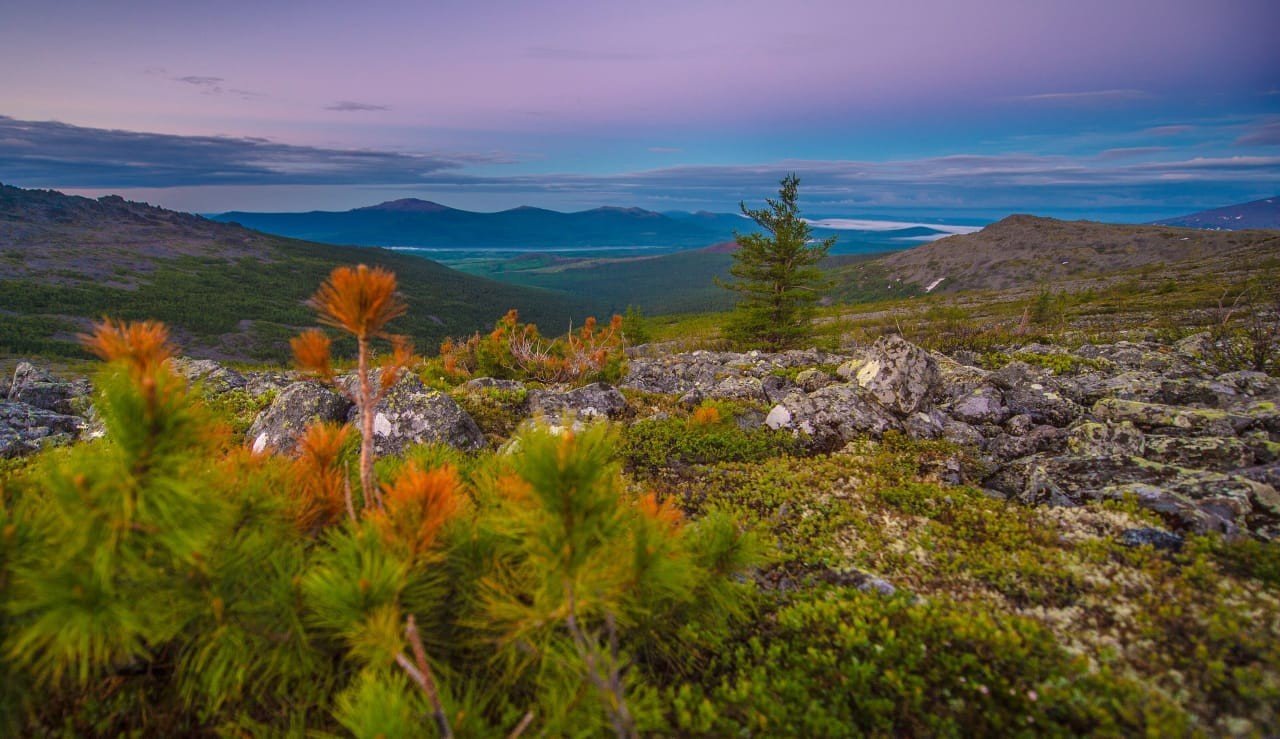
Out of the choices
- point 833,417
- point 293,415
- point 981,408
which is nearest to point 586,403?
point 833,417

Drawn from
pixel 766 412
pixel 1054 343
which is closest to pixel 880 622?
pixel 766 412

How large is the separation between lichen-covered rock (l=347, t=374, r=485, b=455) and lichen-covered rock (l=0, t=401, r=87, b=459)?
4.82 metres

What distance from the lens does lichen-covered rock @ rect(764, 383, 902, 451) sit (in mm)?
9758

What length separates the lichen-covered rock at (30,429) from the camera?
841 centimetres

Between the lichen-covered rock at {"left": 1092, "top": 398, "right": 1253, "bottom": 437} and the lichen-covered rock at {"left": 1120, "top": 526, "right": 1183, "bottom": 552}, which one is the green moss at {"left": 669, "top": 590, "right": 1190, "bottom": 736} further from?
the lichen-covered rock at {"left": 1092, "top": 398, "right": 1253, "bottom": 437}

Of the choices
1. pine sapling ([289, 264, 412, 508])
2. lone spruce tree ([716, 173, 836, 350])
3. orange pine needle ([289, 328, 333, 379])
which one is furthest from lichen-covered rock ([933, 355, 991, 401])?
lone spruce tree ([716, 173, 836, 350])

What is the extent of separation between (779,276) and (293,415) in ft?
80.5

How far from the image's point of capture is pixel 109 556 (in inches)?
89.0

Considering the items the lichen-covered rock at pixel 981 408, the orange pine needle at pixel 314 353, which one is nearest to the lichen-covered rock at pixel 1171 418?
the lichen-covered rock at pixel 981 408

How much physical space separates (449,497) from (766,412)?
884 centimetres

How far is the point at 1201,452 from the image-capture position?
6.92 m

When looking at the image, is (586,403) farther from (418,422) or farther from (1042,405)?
(1042,405)

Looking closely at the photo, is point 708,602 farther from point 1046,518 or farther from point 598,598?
point 1046,518

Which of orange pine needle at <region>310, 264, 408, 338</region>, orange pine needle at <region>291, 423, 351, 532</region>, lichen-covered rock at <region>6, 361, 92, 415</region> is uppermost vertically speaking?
orange pine needle at <region>310, 264, 408, 338</region>
